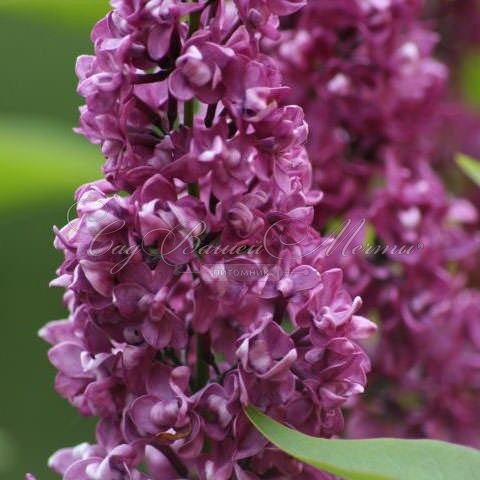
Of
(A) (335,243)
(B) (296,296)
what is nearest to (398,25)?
(A) (335,243)

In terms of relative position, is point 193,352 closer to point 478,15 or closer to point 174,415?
point 174,415

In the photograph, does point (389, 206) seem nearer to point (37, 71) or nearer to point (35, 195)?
point (35, 195)

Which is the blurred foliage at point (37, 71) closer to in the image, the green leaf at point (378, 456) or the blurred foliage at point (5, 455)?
the blurred foliage at point (5, 455)

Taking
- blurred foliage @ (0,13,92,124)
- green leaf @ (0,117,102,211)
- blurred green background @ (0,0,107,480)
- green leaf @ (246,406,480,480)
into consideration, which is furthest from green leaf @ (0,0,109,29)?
green leaf @ (246,406,480,480)

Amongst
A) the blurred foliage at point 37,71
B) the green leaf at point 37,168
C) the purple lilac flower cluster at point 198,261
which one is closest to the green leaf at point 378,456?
the purple lilac flower cluster at point 198,261

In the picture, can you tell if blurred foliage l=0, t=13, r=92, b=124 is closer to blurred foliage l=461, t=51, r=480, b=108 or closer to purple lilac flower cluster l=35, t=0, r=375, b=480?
blurred foliage l=461, t=51, r=480, b=108
